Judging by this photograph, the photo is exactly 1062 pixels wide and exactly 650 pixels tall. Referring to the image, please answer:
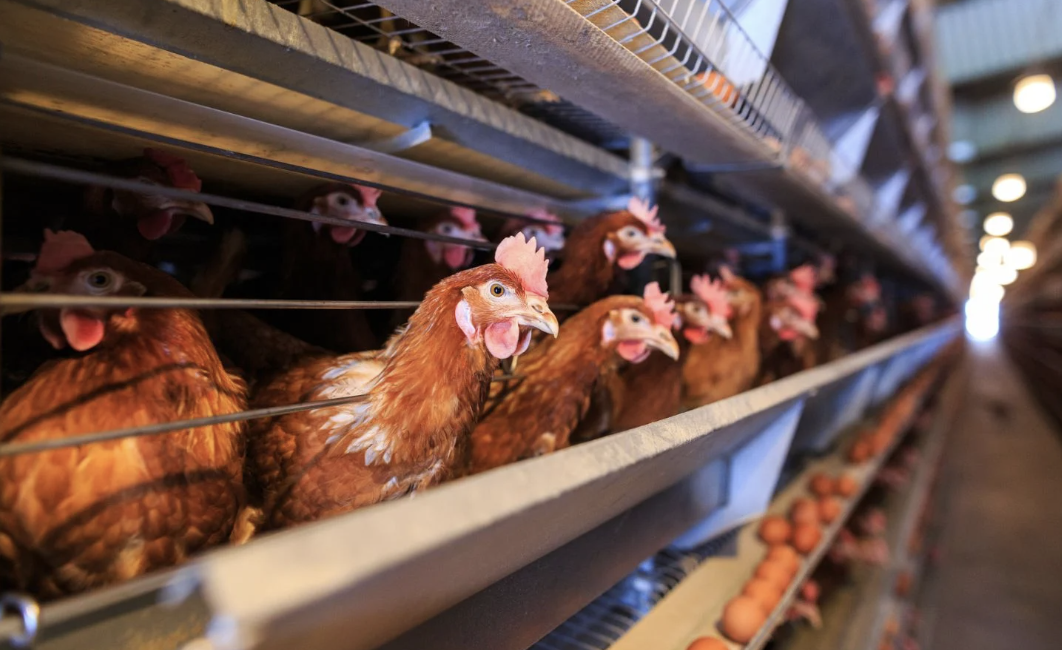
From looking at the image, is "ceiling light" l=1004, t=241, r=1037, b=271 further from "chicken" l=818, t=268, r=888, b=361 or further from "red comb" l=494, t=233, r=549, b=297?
"red comb" l=494, t=233, r=549, b=297

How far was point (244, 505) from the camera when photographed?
0.66 metres

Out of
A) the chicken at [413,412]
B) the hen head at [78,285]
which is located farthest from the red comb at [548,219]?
the hen head at [78,285]

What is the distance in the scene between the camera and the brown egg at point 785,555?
146 cm

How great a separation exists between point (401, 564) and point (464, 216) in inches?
32.5

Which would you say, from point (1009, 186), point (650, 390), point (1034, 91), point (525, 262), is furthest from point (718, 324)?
point (1009, 186)

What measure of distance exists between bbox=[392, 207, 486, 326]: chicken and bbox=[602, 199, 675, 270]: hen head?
28 cm

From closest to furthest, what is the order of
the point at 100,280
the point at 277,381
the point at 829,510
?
the point at 100,280 < the point at 277,381 < the point at 829,510

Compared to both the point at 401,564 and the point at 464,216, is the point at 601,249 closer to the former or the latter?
the point at 464,216

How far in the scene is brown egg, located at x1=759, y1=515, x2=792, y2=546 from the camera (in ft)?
5.27

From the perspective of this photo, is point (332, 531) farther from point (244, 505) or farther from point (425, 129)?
point (425, 129)

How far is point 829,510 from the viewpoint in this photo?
180cm

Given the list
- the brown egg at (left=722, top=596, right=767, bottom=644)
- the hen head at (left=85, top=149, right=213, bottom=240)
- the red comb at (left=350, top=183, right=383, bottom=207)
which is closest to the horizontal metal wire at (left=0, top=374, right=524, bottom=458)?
the hen head at (left=85, top=149, right=213, bottom=240)

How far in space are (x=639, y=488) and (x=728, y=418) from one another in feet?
0.56

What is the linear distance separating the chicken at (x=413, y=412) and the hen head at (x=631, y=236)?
17.8 inches
